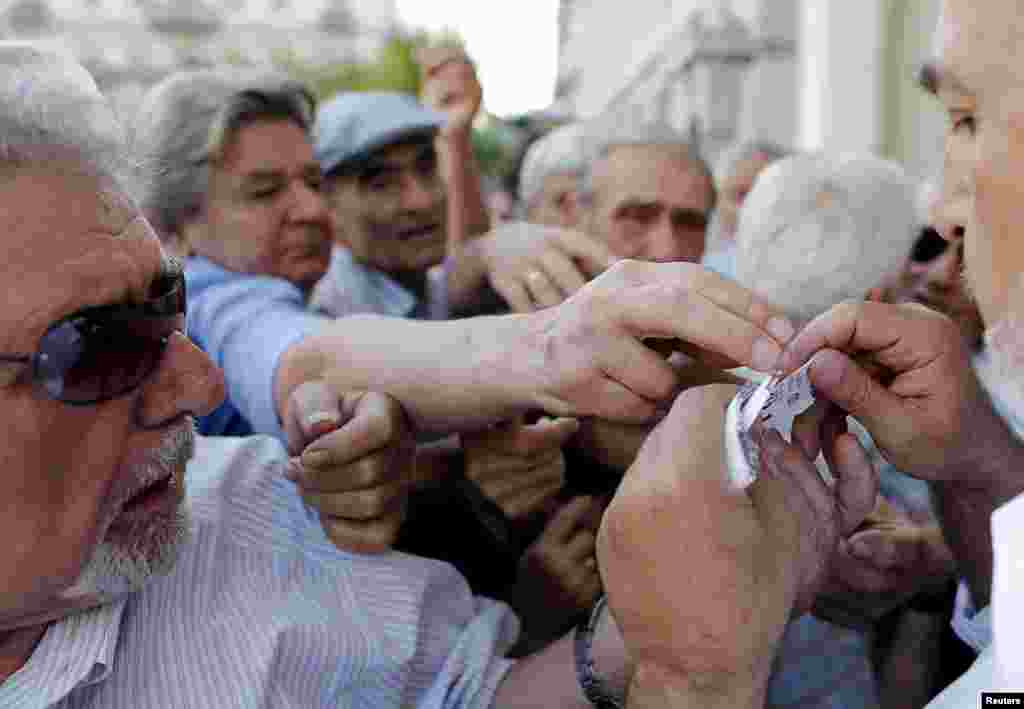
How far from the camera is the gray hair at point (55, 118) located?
1333mm

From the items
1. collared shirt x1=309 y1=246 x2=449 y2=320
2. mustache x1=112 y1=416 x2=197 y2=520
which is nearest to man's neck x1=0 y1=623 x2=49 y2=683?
mustache x1=112 y1=416 x2=197 y2=520

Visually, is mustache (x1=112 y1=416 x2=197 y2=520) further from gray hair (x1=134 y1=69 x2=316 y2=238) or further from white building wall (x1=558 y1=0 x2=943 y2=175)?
white building wall (x1=558 y1=0 x2=943 y2=175)

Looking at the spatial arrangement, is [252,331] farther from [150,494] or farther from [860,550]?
[860,550]

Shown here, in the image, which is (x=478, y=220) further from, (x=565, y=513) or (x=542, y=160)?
(x=565, y=513)

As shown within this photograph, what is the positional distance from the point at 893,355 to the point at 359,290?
2346 mm

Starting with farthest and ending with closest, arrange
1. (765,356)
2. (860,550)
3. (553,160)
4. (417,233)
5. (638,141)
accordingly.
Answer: (553,160) → (638,141) → (417,233) → (860,550) → (765,356)

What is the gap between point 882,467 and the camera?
2.48 m

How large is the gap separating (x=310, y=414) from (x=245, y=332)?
0.61 metres

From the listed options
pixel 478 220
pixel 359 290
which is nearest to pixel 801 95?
pixel 478 220

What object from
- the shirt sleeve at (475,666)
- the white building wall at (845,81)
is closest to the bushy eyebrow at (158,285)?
the shirt sleeve at (475,666)

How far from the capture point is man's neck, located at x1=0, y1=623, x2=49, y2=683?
4.76 feet

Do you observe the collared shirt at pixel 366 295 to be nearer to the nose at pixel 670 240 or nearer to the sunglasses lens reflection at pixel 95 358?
the nose at pixel 670 240

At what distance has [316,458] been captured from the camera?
5.37 feet

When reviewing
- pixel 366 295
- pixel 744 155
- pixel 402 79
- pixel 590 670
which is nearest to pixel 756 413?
pixel 590 670
